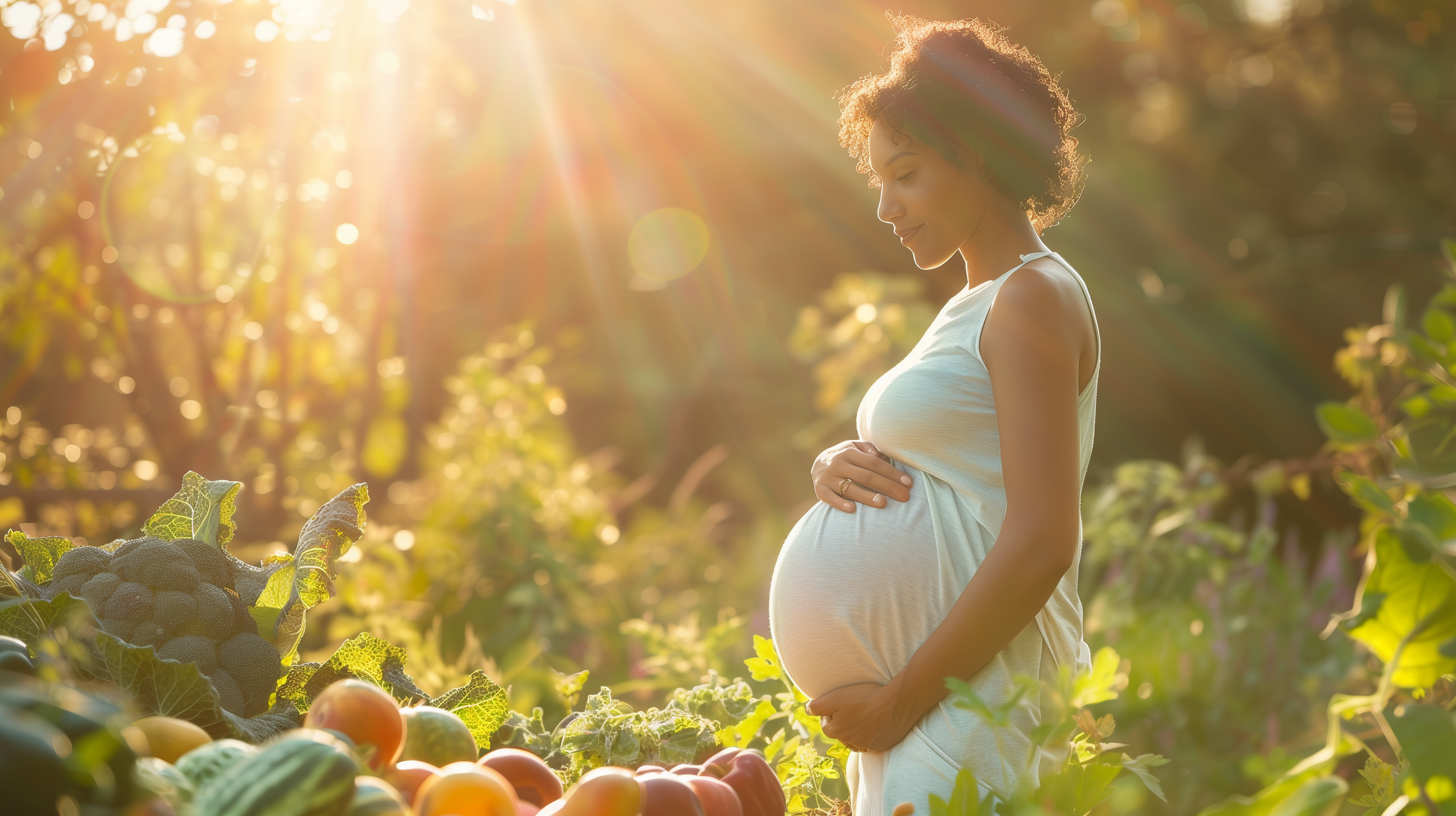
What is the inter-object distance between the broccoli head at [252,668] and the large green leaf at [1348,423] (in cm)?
152

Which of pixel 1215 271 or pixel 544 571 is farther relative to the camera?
pixel 1215 271

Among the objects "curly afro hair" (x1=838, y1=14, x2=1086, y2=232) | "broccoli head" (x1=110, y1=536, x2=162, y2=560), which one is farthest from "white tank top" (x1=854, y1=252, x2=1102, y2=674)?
"broccoli head" (x1=110, y1=536, x2=162, y2=560)

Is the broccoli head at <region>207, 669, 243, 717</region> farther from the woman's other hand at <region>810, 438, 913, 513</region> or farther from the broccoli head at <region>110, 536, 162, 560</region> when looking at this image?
the woman's other hand at <region>810, 438, 913, 513</region>

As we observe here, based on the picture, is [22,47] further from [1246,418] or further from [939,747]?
[1246,418]

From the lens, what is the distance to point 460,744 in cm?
111

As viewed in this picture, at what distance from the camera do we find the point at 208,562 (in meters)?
1.34

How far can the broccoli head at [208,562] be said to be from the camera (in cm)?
133

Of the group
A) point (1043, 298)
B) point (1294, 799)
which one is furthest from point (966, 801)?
point (1043, 298)

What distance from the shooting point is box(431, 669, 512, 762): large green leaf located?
1.34 metres

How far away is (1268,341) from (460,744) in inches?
198

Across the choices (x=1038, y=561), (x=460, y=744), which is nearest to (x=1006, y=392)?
(x=1038, y=561)

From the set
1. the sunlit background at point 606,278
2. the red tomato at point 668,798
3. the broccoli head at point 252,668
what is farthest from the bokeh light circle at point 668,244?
the red tomato at point 668,798

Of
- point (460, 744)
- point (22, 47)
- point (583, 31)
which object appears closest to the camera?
point (460, 744)

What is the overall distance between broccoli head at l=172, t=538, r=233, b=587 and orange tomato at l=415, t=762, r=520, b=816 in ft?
2.03
